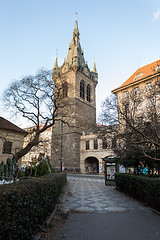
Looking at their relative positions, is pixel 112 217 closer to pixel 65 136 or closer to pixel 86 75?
pixel 65 136

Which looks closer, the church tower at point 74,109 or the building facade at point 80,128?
the building facade at point 80,128

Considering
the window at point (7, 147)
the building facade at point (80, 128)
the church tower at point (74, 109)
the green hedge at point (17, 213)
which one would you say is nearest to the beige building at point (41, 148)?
the window at point (7, 147)

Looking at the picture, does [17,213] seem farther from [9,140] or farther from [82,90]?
[82,90]

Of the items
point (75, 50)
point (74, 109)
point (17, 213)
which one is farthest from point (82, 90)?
point (17, 213)

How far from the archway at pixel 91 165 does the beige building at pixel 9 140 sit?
1807cm

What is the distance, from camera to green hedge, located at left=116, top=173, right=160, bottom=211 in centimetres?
638

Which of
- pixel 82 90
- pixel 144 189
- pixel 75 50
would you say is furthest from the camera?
pixel 75 50

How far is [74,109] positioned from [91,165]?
14050mm

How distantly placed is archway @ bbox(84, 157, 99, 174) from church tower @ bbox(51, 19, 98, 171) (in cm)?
199

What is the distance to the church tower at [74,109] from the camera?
36.2m

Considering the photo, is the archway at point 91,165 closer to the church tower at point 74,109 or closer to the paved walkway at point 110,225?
the church tower at point 74,109

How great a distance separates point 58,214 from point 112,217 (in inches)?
81.1

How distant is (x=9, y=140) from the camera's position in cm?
2203

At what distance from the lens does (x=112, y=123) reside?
430 inches
